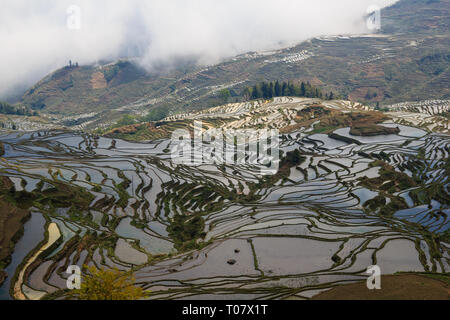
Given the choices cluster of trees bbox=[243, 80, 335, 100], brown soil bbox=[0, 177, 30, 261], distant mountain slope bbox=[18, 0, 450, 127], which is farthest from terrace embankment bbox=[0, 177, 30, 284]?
distant mountain slope bbox=[18, 0, 450, 127]

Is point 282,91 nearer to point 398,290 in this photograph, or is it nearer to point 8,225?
point 8,225

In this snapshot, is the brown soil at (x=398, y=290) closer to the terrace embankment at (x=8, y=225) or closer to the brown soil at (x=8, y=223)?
the terrace embankment at (x=8, y=225)

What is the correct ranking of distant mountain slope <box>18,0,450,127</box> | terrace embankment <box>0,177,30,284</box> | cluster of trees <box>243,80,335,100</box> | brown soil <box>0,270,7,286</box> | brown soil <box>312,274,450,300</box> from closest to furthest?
brown soil <box>312,274,450,300</box> → brown soil <box>0,270,7,286</box> → terrace embankment <box>0,177,30,284</box> → cluster of trees <box>243,80,335,100</box> → distant mountain slope <box>18,0,450,127</box>

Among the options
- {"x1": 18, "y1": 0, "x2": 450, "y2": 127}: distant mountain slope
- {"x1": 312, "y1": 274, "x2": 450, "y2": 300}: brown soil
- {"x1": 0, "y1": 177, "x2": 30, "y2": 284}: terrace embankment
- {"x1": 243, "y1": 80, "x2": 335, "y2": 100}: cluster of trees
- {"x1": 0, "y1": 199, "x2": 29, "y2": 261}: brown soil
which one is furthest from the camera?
{"x1": 18, "y1": 0, "x2": 450, "y2": 127}: distant mountain slope

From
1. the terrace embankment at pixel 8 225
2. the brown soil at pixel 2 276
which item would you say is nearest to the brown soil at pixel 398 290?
the brown soil at pixel 2 276

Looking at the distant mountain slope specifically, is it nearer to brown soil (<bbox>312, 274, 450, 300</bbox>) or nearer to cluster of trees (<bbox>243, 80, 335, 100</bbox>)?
cluster of trees (<bbox>243, 80, 335, 100</bbox>)
